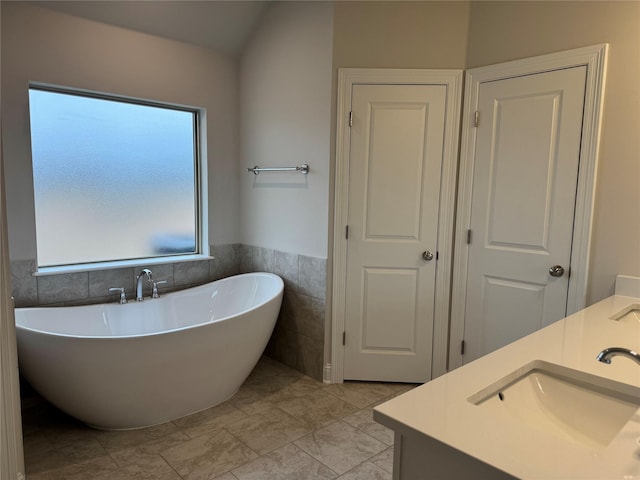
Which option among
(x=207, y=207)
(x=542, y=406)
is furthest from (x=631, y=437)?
(x=207, y=207)

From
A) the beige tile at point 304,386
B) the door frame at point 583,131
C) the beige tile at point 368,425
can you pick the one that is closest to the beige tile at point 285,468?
the beige tile at point 368,425

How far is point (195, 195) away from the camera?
11.7ft

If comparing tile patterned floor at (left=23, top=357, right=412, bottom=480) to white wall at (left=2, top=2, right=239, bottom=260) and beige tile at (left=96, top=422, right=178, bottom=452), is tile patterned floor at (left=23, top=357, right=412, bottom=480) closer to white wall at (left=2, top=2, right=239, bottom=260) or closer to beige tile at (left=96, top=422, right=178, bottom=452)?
beige tile at (left=96, top=422, right=178, bottom=452)

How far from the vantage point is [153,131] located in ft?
10.7

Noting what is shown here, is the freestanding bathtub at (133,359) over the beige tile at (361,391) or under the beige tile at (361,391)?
over

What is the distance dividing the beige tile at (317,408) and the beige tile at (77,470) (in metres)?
1.00

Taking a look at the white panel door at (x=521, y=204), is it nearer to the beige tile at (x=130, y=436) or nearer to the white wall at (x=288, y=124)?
the white wall at (x=288, y=124)

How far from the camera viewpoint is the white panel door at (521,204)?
94.8 inches

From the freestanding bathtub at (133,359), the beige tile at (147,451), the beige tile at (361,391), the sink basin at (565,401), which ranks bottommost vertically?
the beige tile at (147,451)

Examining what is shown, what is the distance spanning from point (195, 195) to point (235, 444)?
1.96 meters

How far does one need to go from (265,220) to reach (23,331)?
1775 millimetres

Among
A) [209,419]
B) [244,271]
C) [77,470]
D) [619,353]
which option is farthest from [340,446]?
[244,271]

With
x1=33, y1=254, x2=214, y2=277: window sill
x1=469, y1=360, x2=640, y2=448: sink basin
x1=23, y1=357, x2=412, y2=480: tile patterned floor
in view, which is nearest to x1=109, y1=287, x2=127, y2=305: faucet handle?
x1=33, y1=254, x2=214, y2=277: window sill

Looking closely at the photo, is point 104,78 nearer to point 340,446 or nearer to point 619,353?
point 340,446
